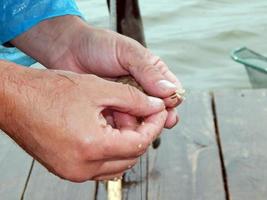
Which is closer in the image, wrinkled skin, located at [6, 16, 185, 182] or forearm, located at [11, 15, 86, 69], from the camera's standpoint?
wrinkled skin, located at [6, 16, 185, 182]

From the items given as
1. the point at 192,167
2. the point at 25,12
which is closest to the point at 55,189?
the point at 192,167

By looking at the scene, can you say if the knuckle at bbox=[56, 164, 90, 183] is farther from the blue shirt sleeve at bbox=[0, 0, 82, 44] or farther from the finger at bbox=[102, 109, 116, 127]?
the blue shirt sleeve at bbox=[0, 0, 82, 44]

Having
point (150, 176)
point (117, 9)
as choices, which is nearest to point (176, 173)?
point (150, 176)

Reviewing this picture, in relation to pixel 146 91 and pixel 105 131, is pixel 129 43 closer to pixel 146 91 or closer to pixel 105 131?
pixel 146 91

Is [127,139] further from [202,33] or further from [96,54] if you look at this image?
[202,33]

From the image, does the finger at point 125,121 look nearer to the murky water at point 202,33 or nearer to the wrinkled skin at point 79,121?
the wrinkled skin at point 79,121

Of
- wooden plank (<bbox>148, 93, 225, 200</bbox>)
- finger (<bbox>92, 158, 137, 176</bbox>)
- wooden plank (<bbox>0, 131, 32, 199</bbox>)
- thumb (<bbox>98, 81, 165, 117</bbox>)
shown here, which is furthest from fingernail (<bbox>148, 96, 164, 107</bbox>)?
wooden plank (<bbox>0, 131, 32, 199</bbox>)

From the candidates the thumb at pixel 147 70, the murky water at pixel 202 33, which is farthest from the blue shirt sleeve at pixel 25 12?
the murky water at pixel 202 33
